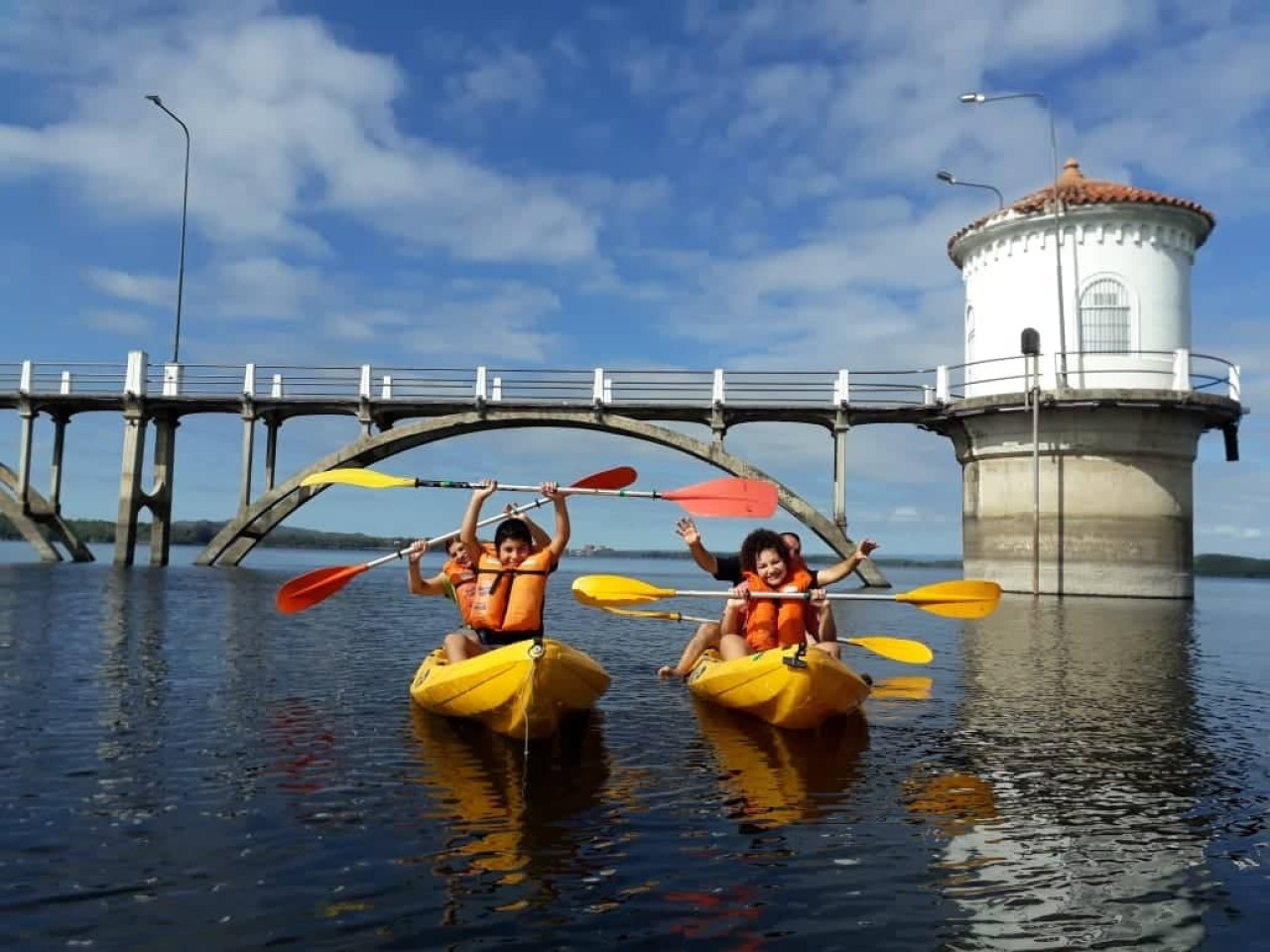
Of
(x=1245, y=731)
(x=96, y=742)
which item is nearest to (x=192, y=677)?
(x=96, y=742)

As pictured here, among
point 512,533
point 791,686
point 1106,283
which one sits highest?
point 1106,283

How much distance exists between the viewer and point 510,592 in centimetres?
930

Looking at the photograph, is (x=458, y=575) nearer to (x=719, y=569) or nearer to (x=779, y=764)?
(x=719, y=569)

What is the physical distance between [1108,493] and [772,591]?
68.4 feet

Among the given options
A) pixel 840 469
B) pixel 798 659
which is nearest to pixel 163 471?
pixel 840 469

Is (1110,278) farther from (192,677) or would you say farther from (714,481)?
(192,677)

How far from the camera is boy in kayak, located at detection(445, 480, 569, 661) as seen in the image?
29.9 feet

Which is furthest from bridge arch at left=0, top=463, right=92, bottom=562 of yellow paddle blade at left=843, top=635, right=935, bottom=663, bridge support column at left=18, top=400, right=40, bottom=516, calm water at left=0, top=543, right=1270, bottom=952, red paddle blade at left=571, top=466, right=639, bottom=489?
yellow paddle blade at left=843, top=635, right=935, bottom=663

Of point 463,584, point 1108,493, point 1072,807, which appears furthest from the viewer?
point 1108,493

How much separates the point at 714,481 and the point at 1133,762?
20.5ft

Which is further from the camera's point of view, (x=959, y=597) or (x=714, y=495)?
(x=714, y=495)

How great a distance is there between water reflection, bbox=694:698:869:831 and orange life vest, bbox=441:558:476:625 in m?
2.52

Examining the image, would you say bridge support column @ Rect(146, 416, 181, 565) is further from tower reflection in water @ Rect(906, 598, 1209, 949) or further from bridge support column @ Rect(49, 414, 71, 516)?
tower reflection in water @ Rect(906, 598, 1209, 949)

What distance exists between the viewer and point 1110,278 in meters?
27.9
